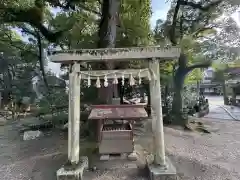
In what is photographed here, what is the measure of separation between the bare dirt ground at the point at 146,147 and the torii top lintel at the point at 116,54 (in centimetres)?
240

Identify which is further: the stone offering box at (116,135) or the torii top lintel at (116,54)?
the stone offering box at (116,135)

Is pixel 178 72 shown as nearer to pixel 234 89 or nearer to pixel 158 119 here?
pixel 158 119

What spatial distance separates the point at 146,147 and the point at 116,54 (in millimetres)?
2836

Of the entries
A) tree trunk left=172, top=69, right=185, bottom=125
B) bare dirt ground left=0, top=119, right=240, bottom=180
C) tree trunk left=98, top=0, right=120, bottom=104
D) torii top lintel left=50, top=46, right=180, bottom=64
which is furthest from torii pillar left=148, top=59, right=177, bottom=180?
tree trunk left=172, top=69, right=185, bottom=125

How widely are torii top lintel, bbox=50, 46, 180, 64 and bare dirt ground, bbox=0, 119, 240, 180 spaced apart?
2395 mm

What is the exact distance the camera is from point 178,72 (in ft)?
30.8

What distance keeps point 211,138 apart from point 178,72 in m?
3.15

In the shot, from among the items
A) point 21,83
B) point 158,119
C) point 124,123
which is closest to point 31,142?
point 124,123

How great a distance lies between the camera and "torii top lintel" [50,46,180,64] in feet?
14.0

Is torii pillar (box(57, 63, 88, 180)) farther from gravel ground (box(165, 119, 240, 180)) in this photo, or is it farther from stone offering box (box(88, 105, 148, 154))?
gravel ground (box(165, 119, 240, 180))

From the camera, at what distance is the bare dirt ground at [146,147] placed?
14.8ft

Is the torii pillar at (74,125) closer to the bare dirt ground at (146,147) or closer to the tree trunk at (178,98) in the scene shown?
the bare dirt ground at (146,147)

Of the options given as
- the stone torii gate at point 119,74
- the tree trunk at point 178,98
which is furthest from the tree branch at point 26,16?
the tree trunk at point 178,98

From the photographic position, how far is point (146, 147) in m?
5.82
